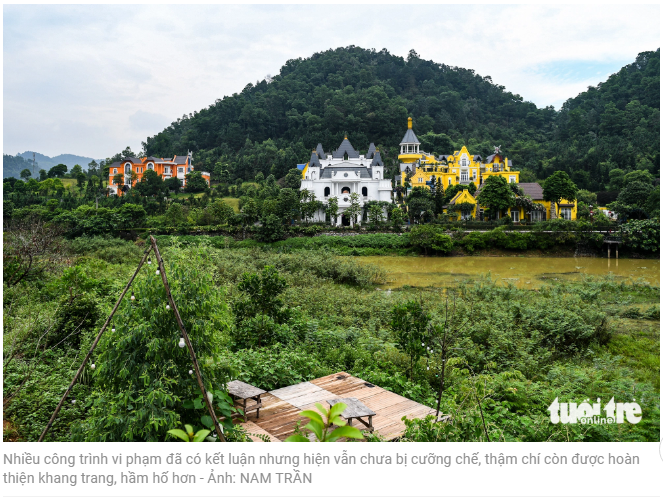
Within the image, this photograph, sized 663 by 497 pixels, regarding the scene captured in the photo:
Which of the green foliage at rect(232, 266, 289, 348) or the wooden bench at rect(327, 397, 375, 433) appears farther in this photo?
the green foliage at rect(232, 266, 289, 348)

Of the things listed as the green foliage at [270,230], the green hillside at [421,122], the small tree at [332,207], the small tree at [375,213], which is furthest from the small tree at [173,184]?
the small tree at [375,213]

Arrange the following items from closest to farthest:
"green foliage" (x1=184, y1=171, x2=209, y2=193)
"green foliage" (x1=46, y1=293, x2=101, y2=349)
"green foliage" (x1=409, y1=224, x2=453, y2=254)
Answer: "green foliage" (x1=46, y1=293, x2=101, y2=349), "green foliage" (x1=409, y1=224, x2=453, y2=254), "green foliage" (x1=184, y1=171, x2=209, y2=193)

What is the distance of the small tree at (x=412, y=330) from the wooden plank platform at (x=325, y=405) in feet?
4.02

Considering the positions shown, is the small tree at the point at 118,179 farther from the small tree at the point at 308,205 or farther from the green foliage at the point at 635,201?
→ the green foliage at the point at 635,201

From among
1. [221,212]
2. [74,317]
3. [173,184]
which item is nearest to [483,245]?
[221,212]

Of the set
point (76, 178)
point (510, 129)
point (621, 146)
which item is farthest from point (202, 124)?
point (621, 146)

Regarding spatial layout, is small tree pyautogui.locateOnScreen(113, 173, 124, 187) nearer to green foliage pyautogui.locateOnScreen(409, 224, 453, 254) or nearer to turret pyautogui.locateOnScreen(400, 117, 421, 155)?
turret pyautogui.locateOnScreen(400, 117, 421, 155)

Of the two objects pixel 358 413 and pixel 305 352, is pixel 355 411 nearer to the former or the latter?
pixel 358 413

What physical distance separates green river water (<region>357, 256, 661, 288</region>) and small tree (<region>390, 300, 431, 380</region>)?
9.34 meters

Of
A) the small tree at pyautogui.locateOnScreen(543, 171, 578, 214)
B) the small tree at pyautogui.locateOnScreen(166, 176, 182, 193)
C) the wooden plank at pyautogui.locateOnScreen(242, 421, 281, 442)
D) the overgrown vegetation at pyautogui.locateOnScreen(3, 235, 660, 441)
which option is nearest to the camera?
the overgrown vegetation at pyautogui.locateOnScreen(3, 235, 660, 441)

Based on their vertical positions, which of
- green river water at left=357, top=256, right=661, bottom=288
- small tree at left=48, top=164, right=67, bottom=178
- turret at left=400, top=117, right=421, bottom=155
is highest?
turret at left=400, top=117, right=421, bottom=155

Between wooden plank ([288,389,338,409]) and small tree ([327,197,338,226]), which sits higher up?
small tree ([327,197,338,226])

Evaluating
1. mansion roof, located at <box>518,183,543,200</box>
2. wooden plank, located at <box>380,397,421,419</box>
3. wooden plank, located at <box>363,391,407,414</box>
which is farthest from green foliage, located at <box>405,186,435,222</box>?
wooden plank, located at <box>380,397,421,419</box>

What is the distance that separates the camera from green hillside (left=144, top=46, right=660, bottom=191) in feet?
147
